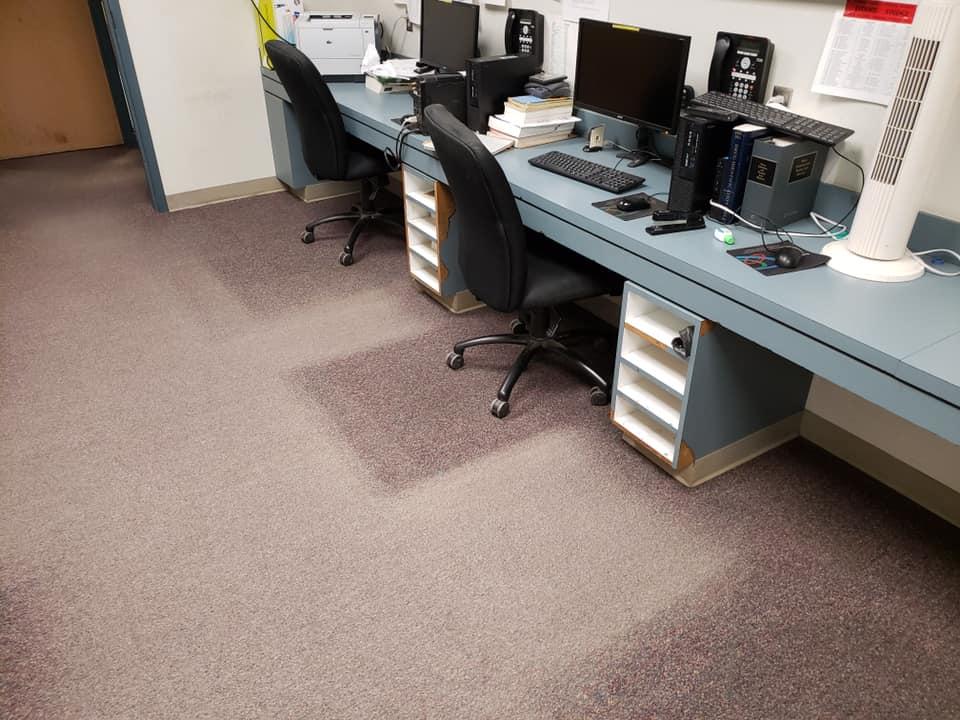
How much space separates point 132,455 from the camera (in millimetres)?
2223

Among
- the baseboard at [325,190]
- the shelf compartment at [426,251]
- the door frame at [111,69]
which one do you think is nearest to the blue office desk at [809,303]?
the shelf compartment at [426,251]

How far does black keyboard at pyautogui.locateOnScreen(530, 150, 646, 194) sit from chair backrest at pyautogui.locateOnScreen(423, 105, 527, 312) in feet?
1.02

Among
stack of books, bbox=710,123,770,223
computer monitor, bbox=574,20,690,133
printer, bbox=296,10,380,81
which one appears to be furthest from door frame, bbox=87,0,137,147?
stack of books, bbox=710,123,770,223

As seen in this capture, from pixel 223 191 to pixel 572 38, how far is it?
94.9 inches

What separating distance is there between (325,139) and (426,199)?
683 millimetres

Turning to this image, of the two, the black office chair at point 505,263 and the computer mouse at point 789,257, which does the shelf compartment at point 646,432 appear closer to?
the black office chair at point 505,263

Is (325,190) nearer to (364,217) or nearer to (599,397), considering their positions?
(364,217)

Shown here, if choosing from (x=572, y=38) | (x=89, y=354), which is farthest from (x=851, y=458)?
(x=89, y=354)

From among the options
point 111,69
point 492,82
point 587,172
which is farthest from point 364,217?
point 111,69

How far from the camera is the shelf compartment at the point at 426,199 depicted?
2.76 m

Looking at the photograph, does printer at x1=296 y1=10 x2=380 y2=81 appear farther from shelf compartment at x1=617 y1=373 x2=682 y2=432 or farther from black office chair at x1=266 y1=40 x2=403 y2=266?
shelf compartment at x1=617 y1=373 x2=682 y2=432

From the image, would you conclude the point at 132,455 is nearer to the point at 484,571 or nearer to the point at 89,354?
the point at 89,354

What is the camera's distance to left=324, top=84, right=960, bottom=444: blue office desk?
54.6 inches

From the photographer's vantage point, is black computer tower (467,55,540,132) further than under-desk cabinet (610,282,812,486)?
Yes
